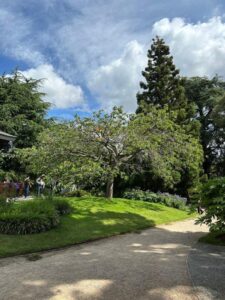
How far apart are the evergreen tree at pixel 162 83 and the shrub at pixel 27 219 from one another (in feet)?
56.6

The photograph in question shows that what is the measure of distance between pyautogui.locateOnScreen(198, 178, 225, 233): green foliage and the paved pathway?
0.87 m

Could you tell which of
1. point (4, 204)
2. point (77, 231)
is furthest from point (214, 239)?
point (4, 204)

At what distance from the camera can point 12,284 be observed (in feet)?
18.1

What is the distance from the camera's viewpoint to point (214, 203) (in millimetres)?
9336

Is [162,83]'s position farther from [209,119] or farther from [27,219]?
[27,219]

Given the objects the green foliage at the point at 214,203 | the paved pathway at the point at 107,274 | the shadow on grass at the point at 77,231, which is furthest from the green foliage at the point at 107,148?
the paved pathway at the point at 107,274

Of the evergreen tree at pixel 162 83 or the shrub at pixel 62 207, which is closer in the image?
the shrub at pixel 62 207

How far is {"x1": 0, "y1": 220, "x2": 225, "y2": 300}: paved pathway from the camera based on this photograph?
5.12 m

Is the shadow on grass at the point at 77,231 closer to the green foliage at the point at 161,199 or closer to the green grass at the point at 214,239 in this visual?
the green grass at the point at 214,239

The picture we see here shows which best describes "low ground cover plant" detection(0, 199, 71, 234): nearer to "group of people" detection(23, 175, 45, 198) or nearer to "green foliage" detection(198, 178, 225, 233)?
"green foliage" detection(198, 178, 225, 233)

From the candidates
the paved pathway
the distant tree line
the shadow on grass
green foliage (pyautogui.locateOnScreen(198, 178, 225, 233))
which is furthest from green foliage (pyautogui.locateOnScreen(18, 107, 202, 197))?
the paved pathway

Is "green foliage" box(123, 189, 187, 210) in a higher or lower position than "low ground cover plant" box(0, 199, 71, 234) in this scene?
higher

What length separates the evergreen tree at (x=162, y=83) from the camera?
89.4ft

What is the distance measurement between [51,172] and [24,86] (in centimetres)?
1353
